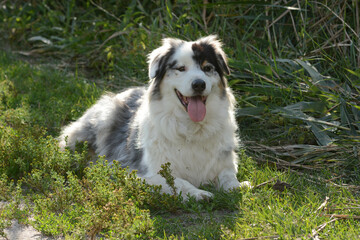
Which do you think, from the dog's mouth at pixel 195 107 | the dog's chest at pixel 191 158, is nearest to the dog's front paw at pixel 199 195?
the dog's chest at pixel 191 158

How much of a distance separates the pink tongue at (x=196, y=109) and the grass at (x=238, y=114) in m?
0.62

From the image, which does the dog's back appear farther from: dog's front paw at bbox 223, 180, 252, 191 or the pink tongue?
dog's front paw at bbox 223, 180, 252, 191

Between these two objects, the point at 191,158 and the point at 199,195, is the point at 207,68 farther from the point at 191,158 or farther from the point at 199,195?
the point at 199,195

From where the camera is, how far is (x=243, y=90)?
242 inches

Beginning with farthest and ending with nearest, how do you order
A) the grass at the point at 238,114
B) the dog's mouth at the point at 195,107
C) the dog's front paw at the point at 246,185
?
1. the dog's mouth at the point at 195,107
2. the dog's front paw at the point at 246,185
3. the grass at the point at 238,114

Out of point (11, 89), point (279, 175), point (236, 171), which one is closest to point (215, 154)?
point (236, 171)

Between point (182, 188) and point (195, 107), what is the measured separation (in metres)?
0.73

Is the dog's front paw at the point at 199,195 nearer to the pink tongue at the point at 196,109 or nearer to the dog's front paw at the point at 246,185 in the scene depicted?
the dog's front paw at the point at 246,185

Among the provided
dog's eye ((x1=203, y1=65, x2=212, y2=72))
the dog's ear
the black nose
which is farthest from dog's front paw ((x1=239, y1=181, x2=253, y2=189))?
the dog's ear

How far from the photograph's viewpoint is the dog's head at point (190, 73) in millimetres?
4406

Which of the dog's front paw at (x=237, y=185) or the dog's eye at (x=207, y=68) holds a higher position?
the dog's eye at (x=207, y=68)

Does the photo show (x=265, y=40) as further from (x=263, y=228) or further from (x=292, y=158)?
(x=263, y=228)

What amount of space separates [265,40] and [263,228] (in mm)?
3787

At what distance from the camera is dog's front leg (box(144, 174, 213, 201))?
4.09 metres
